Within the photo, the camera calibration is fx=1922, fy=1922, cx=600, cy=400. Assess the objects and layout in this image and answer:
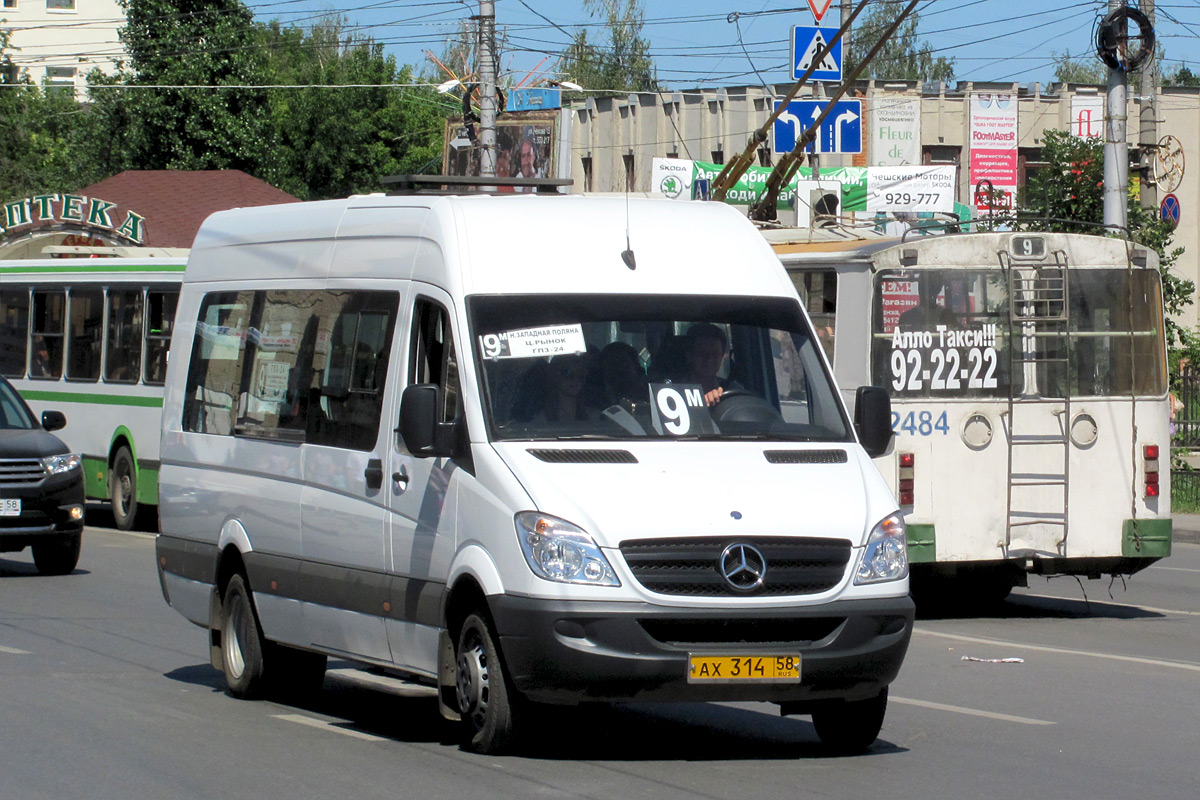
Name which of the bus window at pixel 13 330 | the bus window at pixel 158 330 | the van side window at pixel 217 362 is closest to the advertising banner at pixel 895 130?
the bus window at pixel 13 330

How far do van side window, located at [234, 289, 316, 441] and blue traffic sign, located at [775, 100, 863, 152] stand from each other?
62.3ft

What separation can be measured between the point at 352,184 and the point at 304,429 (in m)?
60.0

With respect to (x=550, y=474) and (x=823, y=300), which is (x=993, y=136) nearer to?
(x=823, y=300)

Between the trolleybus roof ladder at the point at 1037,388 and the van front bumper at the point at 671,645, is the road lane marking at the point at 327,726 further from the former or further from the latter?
the trolleybus roof ladder at the point at 1037,388

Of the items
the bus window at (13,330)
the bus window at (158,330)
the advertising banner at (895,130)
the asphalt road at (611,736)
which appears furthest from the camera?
the advertising banner at (895,130)

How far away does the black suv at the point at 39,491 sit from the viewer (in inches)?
629

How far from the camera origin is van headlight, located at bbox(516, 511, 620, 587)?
7359 mm

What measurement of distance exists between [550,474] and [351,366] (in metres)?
1.91

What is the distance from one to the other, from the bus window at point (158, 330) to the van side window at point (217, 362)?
34.2 feet

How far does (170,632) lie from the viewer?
12930 millimetres

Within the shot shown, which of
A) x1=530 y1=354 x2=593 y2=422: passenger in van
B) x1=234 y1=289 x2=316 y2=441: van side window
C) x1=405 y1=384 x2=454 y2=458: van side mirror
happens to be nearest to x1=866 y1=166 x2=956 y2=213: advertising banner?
x1=234 y1=289 x2=316 y2=441: van side window

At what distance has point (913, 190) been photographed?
46812 millimetres

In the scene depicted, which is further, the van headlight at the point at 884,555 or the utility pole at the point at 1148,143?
the utility pole at the point at 1148,143

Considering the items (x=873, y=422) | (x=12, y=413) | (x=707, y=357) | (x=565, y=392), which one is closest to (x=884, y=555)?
(x=873, y=422)
